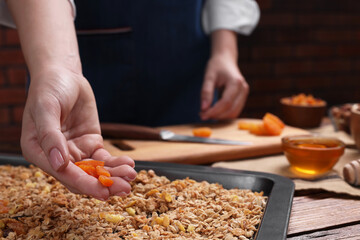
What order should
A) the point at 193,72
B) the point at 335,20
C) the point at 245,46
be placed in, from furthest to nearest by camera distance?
the point at 335,20 → the point at 245,46 → the point at 193,72

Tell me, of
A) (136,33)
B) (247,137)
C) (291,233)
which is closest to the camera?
(291,233)

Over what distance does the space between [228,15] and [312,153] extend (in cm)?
84

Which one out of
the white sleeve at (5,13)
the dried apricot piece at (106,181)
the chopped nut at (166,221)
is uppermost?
the white sleeve at (5,13)

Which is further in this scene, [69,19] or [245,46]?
[245,46]

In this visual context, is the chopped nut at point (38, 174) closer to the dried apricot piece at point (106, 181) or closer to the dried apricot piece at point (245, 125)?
the dried apricot piece at point (106, 181)

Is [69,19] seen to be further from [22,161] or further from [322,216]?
[322,216]

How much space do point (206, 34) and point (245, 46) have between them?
139 cm

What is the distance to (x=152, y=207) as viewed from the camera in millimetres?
859

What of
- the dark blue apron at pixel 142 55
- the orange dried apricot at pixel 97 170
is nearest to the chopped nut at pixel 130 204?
the orange dried apricot at pixel 97 170

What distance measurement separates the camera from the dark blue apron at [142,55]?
1597mm

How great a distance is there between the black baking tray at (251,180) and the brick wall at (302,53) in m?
2.21

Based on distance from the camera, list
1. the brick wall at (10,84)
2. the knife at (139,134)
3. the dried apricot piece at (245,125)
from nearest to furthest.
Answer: the knife at (139,134) → the dried apricot piece at (245,125) → the brick wall at (10,84)

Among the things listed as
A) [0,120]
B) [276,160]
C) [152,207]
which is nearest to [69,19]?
[152,207]

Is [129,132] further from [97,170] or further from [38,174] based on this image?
[97,170]
